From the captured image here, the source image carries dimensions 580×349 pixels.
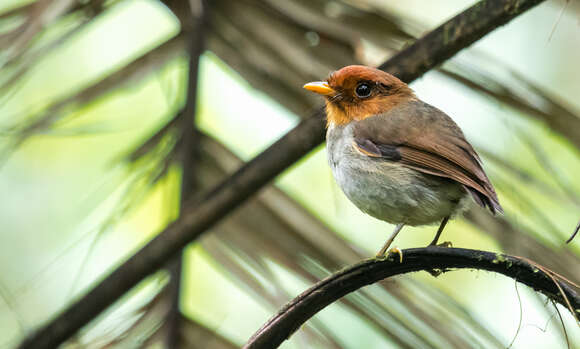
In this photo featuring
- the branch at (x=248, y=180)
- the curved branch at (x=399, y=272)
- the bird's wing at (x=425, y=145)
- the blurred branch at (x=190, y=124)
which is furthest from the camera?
the blurred branch at (x=190, y=124)

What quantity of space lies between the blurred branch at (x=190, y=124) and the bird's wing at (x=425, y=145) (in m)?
0.81

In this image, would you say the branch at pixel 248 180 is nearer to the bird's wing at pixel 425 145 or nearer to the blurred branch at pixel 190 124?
the bird's wing at pixel 425 145

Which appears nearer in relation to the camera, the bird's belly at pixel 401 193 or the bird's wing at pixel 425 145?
the bird's wing at pixel 425 145

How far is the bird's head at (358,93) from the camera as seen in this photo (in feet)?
10.6

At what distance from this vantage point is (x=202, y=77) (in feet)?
11.9

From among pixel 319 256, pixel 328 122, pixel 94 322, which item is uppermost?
pixel 328 122

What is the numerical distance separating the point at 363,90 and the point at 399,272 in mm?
1450

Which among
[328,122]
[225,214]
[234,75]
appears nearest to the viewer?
[225,214]

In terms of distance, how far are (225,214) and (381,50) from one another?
937 millimetres

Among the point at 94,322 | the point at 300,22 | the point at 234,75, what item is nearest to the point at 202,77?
the point at 234,75

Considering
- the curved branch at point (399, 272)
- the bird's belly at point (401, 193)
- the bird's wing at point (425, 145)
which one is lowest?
the curved branch at point (399, 272)

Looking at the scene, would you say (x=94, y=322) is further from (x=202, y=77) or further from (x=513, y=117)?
(x=513, y=117)

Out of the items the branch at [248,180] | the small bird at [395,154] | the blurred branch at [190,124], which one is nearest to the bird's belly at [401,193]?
the small bird at [395,154]

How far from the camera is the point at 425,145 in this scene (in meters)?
2.89
